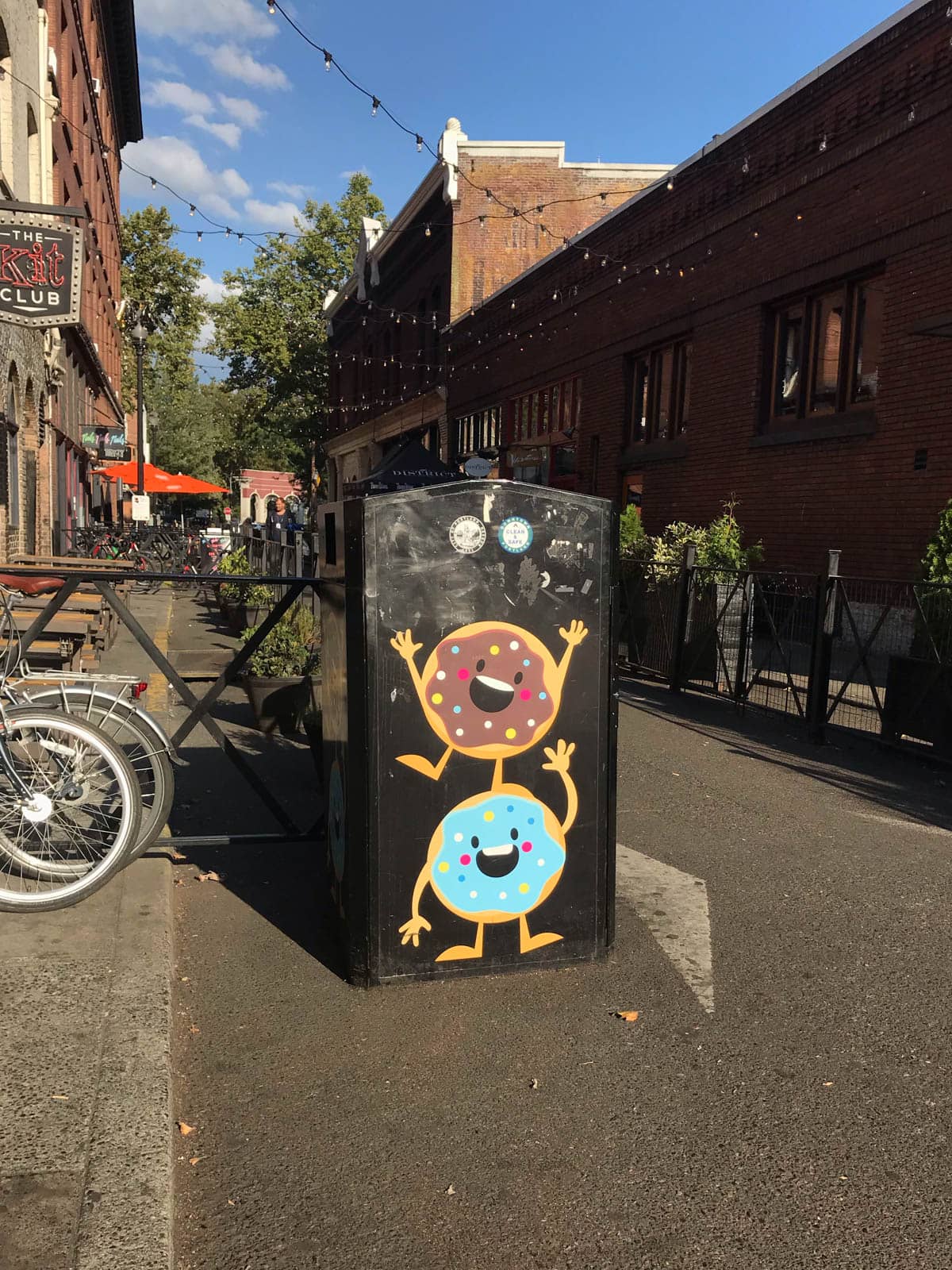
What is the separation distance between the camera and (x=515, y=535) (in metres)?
3.39

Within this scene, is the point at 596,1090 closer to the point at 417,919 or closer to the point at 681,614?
the point at 417,919

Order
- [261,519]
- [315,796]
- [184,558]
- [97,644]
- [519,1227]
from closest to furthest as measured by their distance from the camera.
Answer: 1. [519,1227]
2. [315,796]
3. [97,644]
4. [184,558]
5. [261,519]

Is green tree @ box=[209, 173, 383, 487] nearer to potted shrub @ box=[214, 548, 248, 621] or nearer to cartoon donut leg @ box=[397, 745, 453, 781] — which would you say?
potted shrub @ box=[214, 548, 248, 621]

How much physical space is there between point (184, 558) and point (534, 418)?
33.5 ft

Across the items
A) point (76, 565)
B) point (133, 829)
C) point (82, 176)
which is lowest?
point (133, 829)

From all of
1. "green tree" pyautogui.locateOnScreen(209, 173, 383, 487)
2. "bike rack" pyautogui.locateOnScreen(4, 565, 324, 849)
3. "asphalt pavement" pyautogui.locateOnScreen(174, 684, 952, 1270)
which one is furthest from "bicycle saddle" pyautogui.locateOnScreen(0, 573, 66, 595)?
"green tree" pyautogui.locateOnScreen(209, 173, 383, 487)

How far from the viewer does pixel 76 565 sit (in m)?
10.2

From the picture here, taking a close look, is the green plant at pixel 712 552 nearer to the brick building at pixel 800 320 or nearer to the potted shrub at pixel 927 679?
the brick building at pixel 800 320

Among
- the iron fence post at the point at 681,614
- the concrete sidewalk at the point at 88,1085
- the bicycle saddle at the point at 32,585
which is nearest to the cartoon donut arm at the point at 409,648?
the concrete sidewalk at the point at 88,1085

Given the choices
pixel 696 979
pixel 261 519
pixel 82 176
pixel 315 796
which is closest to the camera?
pixel 696 979

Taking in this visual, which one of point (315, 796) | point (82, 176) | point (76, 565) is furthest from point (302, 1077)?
point (82, 176)

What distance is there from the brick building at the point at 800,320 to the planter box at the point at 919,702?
3775mm

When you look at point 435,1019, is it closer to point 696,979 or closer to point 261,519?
point 696,979

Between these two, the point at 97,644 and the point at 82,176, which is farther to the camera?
the point at 82,176
